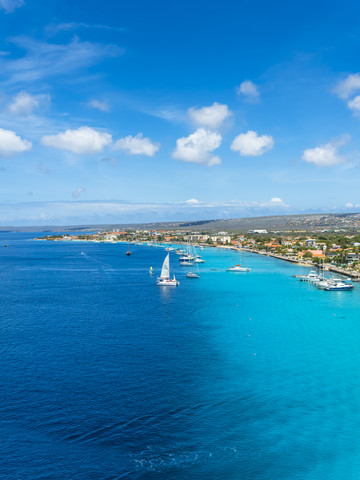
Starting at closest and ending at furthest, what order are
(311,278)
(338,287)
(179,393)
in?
(179,393)
(338,287)
(311,278)

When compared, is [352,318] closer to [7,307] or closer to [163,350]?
[163,350]

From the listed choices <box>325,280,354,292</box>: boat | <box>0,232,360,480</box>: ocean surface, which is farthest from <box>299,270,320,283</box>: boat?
<box>0,232,360,480</box>: ocean surface

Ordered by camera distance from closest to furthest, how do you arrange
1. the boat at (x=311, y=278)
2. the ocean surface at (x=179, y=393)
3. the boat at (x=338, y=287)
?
the ocean surface at (x=179, y=393) → the boat at (x=338, y=287) → the boat at (x=311, y=278)

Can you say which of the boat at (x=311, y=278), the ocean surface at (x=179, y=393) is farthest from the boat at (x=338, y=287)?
the ocean surface at (x=179, y=393)

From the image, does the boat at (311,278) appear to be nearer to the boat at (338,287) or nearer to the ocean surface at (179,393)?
the boat at (338,287)

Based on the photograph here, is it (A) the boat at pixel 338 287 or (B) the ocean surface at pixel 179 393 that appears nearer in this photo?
(B) the ocean surface at pixel 179 393

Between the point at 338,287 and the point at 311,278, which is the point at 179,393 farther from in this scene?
the point at 311,278

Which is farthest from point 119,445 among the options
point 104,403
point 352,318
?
point 352,318

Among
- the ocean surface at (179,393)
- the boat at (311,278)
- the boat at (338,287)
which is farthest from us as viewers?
the boat at (311,278)

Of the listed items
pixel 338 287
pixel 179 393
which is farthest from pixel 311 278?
pixel 179 393

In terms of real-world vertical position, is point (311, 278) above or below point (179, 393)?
below
